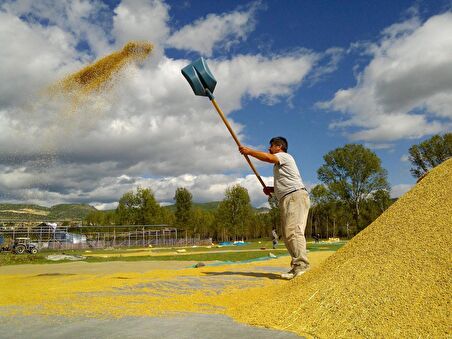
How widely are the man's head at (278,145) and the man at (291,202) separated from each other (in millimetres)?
122

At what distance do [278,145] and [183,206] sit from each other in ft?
178

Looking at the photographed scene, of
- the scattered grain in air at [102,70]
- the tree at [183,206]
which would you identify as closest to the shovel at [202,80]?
the scattered grain in air at [102,70]

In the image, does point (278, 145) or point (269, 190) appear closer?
point (278, 145)

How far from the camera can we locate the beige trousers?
4.89 metres

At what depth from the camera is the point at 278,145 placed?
5641 mm

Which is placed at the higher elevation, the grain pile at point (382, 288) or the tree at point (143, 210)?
the tree at point (143, 210)

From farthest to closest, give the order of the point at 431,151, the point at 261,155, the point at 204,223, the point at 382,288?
the point at 204,223 < the point at 431,151 < the point at 261,155 < the point at 382,288

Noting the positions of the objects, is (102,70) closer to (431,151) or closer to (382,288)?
(382,288)

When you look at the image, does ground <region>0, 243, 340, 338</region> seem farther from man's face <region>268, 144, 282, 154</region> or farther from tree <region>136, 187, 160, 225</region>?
tree <region>136, 187, 160, 225</region>

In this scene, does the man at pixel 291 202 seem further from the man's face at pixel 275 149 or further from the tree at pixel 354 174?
the tree at pixel 354 174

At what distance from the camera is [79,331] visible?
8.25ft

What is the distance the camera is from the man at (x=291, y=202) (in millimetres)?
4898

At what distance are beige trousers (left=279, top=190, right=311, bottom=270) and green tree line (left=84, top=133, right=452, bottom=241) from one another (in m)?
29.3

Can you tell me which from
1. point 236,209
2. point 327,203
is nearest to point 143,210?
point 236,209
